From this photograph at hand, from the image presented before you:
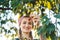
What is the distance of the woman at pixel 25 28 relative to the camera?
2153 millimetres

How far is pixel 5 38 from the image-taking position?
3.88 m

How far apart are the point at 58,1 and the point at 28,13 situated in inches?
28.6

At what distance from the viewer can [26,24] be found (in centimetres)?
216

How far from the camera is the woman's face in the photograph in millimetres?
2147

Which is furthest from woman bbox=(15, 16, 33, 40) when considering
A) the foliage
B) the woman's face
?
the foliage

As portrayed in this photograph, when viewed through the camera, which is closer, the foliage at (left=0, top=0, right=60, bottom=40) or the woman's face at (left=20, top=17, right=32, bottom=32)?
the foliage at (left=0, top=0, right=60, bottom=40)

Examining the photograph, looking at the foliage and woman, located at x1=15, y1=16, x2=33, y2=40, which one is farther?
woman, located at x1=15, y1=16, x2=33, y2=40

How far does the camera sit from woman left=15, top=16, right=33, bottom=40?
2153mm

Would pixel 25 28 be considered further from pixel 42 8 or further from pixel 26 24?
pixel 42 8

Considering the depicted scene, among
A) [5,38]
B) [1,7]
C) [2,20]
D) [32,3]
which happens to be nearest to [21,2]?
[32,3]

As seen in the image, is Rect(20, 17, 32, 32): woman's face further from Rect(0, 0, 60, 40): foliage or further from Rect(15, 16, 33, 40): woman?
Rect(0, 0, 60, 40): foliage

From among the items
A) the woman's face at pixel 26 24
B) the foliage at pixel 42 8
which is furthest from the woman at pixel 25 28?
the foliage at pixel 42 8

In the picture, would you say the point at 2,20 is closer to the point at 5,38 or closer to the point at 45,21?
the point at 5,38

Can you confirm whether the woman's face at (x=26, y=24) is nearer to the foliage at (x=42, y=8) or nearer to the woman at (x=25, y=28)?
the woman at (x=25, y=28)
